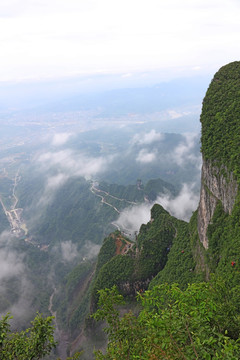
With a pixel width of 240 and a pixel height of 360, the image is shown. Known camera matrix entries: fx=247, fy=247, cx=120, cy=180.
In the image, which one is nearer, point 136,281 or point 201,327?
point 201,327

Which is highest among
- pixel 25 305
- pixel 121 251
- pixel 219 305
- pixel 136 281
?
pixel 219 305

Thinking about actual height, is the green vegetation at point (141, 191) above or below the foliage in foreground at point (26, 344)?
below

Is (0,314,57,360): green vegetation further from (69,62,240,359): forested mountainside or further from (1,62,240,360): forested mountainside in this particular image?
(69,62,240,359): forested mountainside

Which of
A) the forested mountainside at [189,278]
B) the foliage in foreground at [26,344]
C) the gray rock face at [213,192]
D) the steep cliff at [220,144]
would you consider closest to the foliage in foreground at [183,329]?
the forested mountainside at [189,278]

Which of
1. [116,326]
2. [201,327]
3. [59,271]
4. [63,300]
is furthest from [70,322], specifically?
[201,327]

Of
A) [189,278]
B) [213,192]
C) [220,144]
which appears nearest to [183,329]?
[213,192]

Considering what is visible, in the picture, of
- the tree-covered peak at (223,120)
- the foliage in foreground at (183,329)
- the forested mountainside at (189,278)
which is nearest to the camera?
the foliage in foreground at (183,329)

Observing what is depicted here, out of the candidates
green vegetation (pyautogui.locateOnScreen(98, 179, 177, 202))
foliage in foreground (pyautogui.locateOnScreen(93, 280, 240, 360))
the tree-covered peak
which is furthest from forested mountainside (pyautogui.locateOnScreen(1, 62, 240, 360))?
green vegetation (pyautogui.locateOnScreen(98, 179, 177, 202))

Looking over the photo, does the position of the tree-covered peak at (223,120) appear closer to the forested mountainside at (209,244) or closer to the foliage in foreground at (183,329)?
the forested mountainside at (209,244)

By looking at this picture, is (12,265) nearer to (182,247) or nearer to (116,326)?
(182,247)
